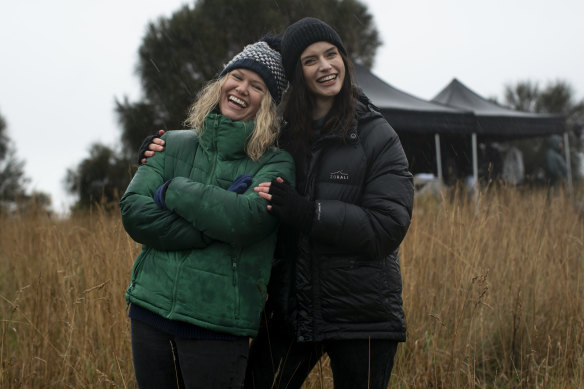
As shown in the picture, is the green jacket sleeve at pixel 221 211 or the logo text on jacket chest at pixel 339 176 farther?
the logo text on jacket chest at pixel 339 176

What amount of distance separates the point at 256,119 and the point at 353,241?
498 mm

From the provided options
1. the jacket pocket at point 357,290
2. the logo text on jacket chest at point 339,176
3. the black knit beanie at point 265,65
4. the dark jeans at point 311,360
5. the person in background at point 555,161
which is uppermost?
the black knit beanie at point 265,65

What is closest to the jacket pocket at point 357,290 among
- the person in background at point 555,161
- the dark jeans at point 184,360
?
the dark jeans at point 184,360

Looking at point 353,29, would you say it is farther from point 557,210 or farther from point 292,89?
point 292,89

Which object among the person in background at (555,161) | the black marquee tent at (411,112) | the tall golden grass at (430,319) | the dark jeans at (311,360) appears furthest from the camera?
the person in background at (555,161)

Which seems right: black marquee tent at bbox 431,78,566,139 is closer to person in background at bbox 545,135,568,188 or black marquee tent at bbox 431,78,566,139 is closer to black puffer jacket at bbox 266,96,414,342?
person in background at bbox 545,135,568,188

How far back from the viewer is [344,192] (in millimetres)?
1547

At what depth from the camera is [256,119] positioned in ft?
5.35

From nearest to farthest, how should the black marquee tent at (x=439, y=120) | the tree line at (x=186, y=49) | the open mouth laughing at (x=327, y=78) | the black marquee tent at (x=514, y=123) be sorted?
1. the open mouth laughing at (x=327, y=78)
2. the black marquee tent at (x=439, y=120)
3. the black marquee tent at (x=514, y=123)
4. the tree line at (x=186, y=49)

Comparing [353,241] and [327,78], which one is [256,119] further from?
[353,241]

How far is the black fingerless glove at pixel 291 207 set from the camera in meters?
1.45

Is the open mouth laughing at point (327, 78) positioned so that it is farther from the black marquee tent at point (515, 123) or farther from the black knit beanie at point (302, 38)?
the black marquee tent at point (515, 123)

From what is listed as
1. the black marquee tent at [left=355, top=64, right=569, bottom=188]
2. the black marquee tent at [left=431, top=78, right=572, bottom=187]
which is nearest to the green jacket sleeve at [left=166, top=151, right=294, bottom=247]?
the black marquee tent at [left=355, top=64, right=569, bottom=188]

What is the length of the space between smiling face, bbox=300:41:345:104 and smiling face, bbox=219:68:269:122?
0.16 meters
